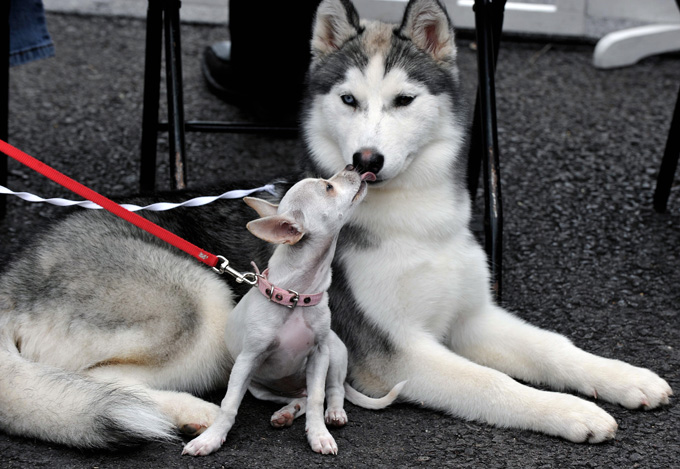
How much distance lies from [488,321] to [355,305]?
598 millimetres

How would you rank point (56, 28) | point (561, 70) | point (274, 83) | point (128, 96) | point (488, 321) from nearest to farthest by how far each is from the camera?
point (488, 321) < point (274, 83) < point (128, 96) < point (561, 70) < point (56, 28)

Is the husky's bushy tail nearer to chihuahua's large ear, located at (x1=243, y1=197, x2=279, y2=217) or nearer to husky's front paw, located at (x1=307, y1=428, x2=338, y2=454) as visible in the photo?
husky's front paw, located at (x1=307, y1=428, x2=338, y2=454)

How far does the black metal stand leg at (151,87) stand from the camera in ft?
12.2

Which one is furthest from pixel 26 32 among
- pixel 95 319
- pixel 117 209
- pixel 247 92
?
pixel 95 319

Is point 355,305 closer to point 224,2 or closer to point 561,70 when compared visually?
point 561,70

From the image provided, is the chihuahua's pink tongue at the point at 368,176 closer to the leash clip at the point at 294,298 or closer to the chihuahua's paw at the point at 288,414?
the leash clip at the point at 294,298

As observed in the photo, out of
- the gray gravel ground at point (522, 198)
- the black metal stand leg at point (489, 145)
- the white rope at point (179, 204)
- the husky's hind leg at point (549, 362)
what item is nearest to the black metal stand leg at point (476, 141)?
the black metal stand leg at point (489, 145)

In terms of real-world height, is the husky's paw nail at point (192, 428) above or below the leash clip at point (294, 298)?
below

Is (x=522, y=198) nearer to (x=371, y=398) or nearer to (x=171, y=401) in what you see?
(x=371, y=398)

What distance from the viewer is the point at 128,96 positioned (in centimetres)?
594

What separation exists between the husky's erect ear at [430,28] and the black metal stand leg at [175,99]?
4.02 feet

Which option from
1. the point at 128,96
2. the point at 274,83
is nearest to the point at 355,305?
the point at 274,83

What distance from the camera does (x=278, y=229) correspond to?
235 centimetres

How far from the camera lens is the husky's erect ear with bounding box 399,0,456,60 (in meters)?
2.82
